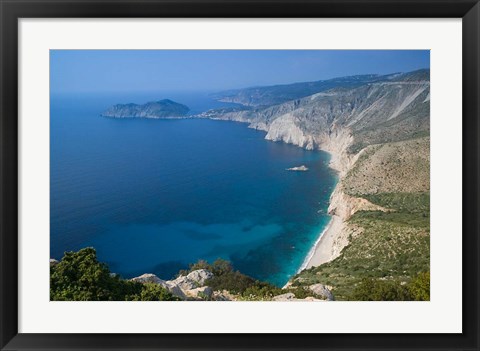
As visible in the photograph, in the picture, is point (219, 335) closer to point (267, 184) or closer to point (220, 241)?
point (220, 241)

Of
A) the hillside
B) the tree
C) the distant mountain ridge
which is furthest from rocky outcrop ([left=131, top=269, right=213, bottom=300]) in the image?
the distant mountain ridge

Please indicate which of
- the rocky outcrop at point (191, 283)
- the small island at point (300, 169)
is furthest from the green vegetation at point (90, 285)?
the small island at point (300, 169)

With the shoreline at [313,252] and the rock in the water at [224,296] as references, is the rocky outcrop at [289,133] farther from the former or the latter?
the rock in the water at [224,296]

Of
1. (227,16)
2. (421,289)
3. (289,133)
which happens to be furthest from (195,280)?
(289,133)

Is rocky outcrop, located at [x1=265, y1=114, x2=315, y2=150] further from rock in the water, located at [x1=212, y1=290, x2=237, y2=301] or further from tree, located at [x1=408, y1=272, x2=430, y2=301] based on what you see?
tree, located at [x1=408, y1=272, x2=430, y2=301]

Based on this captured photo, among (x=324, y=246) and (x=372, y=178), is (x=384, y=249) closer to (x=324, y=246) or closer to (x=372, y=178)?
(x=324, y=246)

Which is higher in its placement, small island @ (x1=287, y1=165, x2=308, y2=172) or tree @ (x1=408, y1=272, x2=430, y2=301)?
small island @ (x1=287, y1=165, x2=308, y2=172)

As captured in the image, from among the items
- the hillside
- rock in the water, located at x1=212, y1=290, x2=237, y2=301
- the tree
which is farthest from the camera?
the hillside
